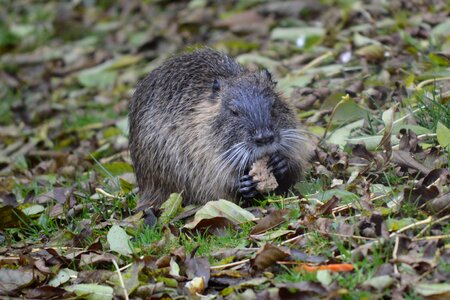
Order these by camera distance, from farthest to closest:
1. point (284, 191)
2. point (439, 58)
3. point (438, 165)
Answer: point (439, 58) → point (284, 191) → point (438, 165)

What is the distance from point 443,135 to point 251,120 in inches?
39.3

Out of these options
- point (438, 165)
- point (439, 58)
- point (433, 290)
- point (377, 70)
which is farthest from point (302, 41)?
point (433, 290)

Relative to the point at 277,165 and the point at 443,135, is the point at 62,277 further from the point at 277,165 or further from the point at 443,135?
the point at 443,135

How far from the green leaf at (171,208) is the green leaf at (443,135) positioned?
4.74 ft

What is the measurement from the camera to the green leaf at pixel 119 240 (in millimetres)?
4441

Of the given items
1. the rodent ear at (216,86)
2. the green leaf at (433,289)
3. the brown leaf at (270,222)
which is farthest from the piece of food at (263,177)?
the green leaf at (433,289)

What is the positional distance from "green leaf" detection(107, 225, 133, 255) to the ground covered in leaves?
0.02m

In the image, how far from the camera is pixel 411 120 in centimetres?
525

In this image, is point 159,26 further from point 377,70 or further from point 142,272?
point 142,272

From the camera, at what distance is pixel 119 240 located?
4.54 m

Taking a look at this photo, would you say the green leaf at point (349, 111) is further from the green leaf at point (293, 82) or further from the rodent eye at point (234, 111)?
the green leaf at point (293, 82)

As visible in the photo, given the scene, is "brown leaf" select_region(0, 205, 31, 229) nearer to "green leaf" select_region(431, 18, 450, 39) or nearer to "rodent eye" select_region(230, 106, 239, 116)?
"rodent eye" select_region(230, 106, 239, 116)

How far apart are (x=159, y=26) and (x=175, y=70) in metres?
4.58

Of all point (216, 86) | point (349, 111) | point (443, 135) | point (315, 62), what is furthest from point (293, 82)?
point (443, 135)
